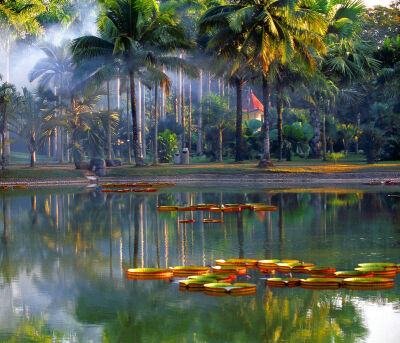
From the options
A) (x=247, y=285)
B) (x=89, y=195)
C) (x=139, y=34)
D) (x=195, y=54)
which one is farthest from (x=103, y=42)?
(x=247, y=285)

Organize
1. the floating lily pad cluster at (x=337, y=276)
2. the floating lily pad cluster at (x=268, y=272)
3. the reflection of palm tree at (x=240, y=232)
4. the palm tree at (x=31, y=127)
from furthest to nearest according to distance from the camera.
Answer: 1. the palm tree at (x=31, y=127)
2. the reflection of palm tree at (x=240, y=232)
3. the floating lily pad cluster at (x=337, y=276)
4. the floating lily pad cluster at (x=268, y=272)

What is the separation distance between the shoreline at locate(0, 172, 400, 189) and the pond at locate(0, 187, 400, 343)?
11.8 m

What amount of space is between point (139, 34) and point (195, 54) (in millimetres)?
4621

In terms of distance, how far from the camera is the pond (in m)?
7.91

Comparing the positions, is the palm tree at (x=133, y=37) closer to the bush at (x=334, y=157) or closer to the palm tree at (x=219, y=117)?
the palm tree at (x=219, y=117)

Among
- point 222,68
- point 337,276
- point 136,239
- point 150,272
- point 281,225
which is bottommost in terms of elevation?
point 337,276

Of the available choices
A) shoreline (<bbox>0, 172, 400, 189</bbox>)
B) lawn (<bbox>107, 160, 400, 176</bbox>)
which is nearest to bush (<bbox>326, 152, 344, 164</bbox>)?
lawn (<bbox>107, 160, 400, 176</bbox>)

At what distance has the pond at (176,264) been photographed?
7.91 m

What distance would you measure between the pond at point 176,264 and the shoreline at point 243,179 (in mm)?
11796

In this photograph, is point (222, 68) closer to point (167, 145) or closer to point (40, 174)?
point (167, 145)

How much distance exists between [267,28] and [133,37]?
7873mm

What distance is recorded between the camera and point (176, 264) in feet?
38.5

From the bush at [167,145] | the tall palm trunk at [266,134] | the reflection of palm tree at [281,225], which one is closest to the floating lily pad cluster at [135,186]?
the tall palm trunk at [266,134]

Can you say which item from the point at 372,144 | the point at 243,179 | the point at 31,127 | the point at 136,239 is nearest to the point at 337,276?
the point at 136,239
